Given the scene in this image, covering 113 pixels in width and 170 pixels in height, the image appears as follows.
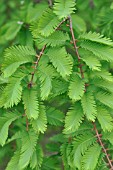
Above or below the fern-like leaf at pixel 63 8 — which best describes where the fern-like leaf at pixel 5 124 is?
below

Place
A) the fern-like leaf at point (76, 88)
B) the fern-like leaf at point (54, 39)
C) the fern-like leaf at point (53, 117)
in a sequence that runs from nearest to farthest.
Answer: the fern-like leaf at point (76, 88)
the fern-like leaf at point (54, 39)
the fern-like leaf at point (53, 117)

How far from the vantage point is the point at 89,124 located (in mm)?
1897

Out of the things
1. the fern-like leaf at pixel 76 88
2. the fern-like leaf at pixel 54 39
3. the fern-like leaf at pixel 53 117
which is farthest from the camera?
the fern-like leaf at pixel 53 117

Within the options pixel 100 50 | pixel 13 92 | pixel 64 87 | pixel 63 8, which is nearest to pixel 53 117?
pixel 64 87

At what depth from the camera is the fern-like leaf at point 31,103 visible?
5.59 feet

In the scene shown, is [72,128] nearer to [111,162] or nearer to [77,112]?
[77,112]

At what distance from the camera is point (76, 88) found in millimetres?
1707

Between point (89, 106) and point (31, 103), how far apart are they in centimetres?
27

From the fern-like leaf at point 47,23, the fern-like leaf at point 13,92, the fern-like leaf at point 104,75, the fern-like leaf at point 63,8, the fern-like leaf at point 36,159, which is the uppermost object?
the fern-like leaf at point 63,8

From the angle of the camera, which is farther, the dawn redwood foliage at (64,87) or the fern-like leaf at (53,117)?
the fern-like leaf at (53,117)

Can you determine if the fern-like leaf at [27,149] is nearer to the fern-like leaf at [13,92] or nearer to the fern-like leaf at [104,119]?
the fern-like leaf at [13,92]

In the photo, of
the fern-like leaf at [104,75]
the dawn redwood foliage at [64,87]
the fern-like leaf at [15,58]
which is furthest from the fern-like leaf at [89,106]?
the fern-like leaf at [15,58]

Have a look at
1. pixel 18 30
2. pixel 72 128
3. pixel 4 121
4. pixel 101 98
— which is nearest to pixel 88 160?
pixel 72 128

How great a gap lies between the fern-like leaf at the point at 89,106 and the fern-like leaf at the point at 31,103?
215 millimetres
